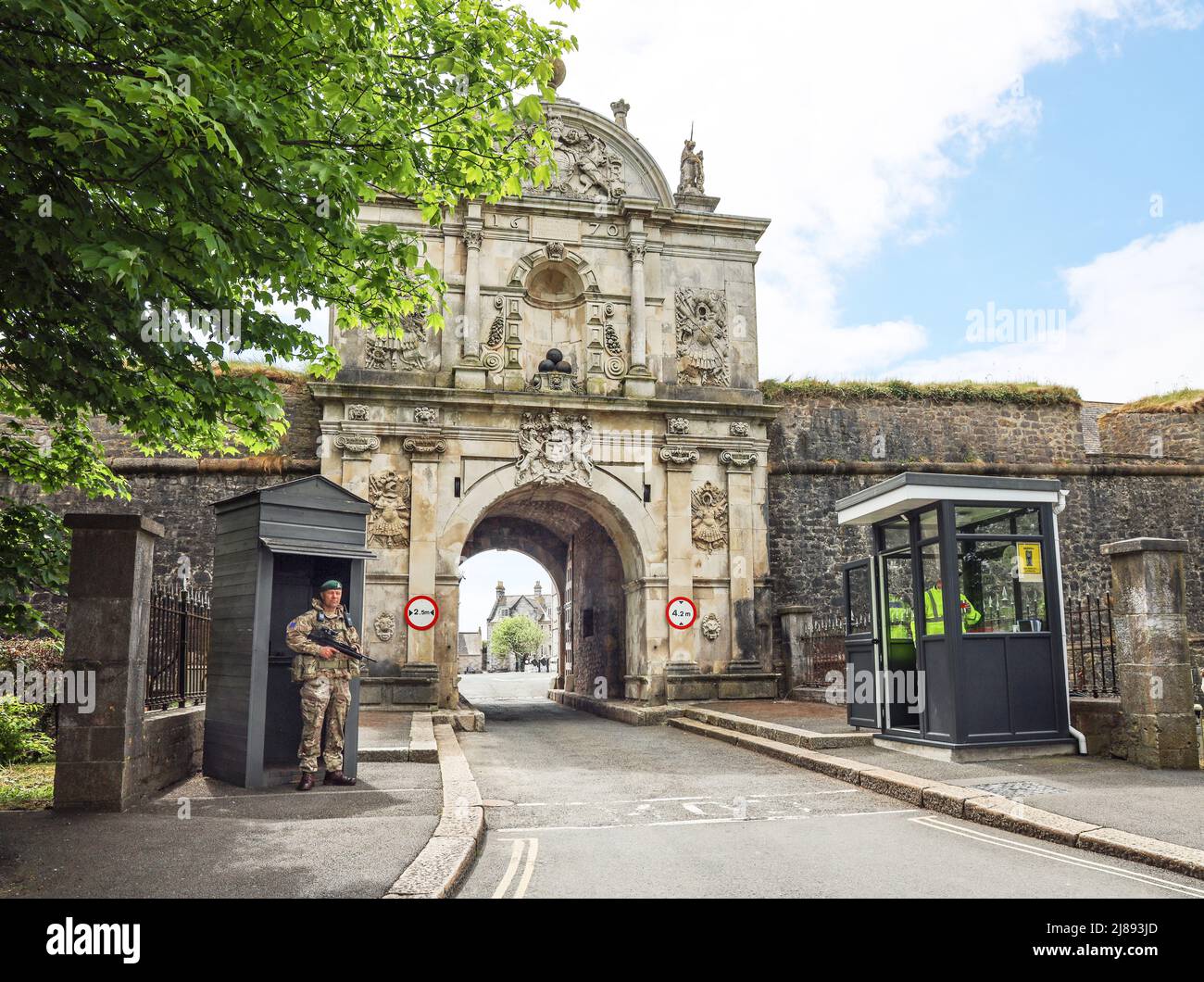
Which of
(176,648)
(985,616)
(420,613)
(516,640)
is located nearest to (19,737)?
(176,648)

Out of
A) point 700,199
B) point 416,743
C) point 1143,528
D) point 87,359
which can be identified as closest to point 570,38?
point 87,359

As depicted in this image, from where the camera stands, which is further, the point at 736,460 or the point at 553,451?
the point at 736,460

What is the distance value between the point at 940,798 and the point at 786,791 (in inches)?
64.2

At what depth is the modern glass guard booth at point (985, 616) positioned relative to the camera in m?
9.52

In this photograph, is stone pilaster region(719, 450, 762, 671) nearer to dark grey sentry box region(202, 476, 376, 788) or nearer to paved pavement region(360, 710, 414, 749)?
paved pavement region(360, 710, 414, 749)

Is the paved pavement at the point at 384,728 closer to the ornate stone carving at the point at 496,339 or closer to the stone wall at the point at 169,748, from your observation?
the stone wall at the point at 169,748

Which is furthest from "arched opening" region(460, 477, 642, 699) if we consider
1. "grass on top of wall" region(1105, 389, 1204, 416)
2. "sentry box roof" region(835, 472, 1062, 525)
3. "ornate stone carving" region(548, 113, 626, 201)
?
"grass on top of wall" region(1105, 389, 1204, 416)

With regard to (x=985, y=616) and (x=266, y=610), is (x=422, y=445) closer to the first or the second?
(x=266, y=610)

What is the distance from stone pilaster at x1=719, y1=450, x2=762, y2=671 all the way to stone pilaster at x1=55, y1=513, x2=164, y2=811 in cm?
1264

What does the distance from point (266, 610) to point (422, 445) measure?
30.9 ft

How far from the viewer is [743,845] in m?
6.25

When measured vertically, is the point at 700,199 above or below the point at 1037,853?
above

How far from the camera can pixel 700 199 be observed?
19.9 meters

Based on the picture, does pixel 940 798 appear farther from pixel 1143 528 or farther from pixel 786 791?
pixel 1143 528
